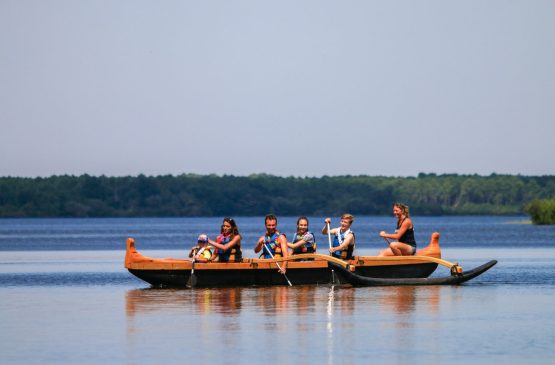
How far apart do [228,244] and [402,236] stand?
427 cm

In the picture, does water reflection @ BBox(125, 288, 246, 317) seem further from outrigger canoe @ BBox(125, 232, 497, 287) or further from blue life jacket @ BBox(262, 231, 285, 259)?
blue life jacket @ BBox(262, 231, 285, 259)

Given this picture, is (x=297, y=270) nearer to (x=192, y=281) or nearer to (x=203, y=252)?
(x=203, y=252)

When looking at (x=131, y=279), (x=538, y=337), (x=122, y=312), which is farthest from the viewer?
(x=131, y=279)

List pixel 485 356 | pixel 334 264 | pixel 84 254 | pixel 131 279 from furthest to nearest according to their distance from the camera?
1. pixel 84 254
2. pixel 131 279
3. pixel 334 264
4. pixel 485 356

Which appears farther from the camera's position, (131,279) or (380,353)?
(131,279)

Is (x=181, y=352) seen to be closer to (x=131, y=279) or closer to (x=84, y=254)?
(x=131, y=279)

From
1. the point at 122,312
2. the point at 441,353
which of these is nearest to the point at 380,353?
the point at 441,353

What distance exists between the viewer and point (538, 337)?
64.9ft

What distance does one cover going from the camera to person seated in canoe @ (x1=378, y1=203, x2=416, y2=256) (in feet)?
102

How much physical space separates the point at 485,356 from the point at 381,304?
7607mm

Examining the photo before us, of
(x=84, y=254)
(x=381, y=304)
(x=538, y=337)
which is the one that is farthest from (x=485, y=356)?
(x=84, y=254)

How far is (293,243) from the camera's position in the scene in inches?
1233

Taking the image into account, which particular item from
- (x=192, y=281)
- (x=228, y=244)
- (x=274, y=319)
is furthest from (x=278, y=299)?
(x=192, y=281)

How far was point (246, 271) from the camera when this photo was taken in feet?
102
